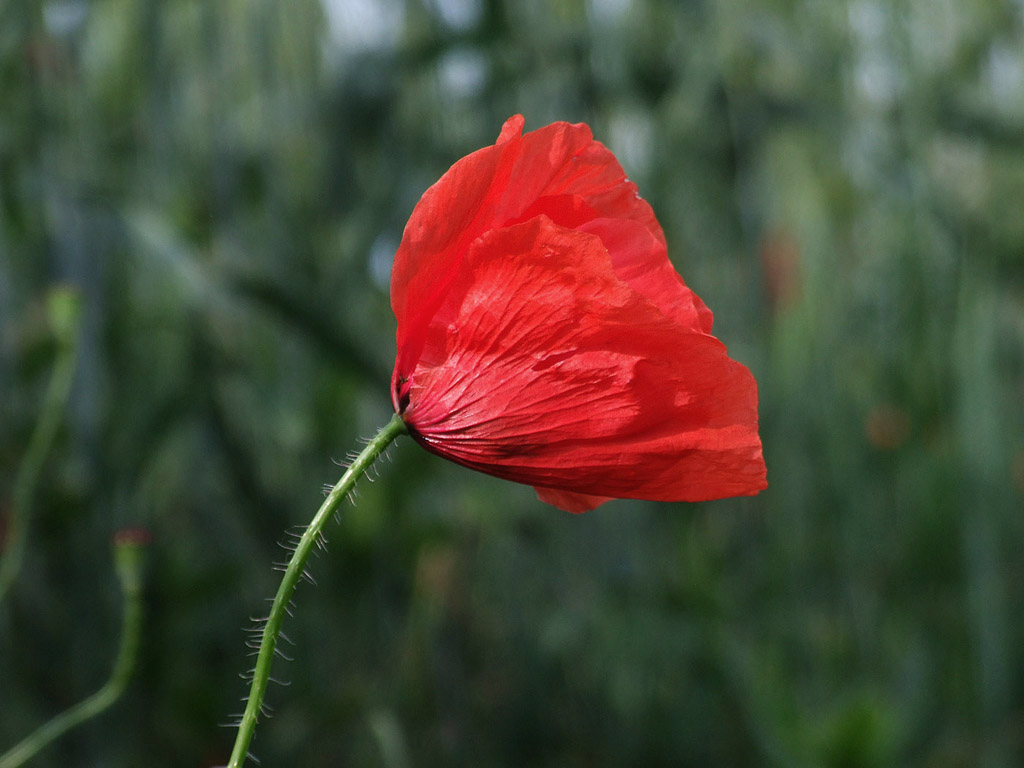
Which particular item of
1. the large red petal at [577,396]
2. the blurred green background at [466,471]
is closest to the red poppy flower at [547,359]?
the large red petal at [577,396]

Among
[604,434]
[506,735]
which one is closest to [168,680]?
[506,735]

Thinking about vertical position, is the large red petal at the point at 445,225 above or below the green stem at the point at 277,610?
above

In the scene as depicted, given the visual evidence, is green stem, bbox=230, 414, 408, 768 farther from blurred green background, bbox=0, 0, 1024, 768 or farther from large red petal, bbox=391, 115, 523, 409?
blurred green background, bbox=0, 0, 1024, 768

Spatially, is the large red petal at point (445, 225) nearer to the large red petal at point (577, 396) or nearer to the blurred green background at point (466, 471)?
the large red petal at point (577, 396)

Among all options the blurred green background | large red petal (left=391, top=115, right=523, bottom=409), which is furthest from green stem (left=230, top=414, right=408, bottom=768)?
the blurred green background

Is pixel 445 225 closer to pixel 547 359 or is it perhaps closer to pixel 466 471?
pixel 547 359

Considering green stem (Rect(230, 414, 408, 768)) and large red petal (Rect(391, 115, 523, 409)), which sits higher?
large red petal (Rect(391, 115, 523, 409))

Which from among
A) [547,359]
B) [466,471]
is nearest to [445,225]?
[547,359]
